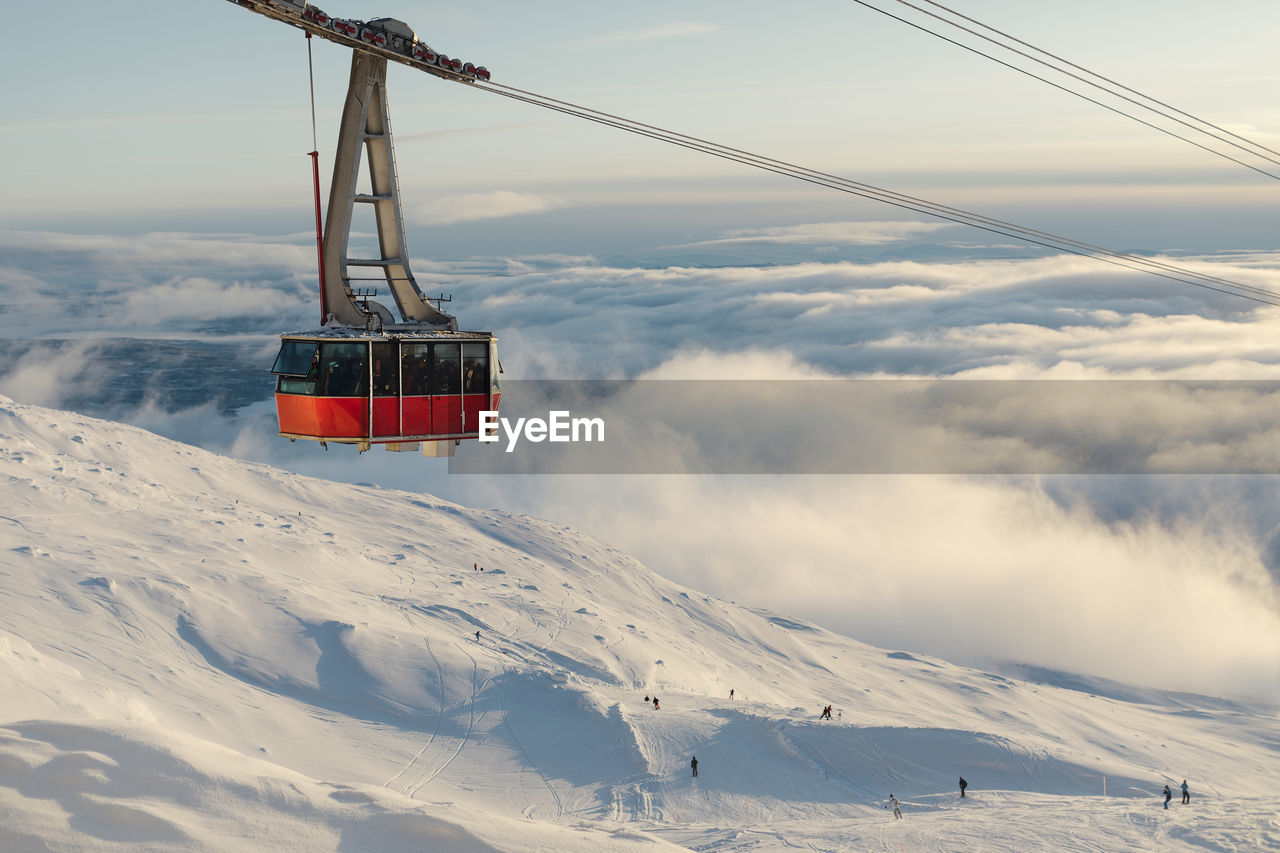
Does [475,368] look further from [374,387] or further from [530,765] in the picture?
[530,765]

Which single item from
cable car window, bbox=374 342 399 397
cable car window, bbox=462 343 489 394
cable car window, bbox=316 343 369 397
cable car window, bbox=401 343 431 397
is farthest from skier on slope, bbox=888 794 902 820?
cable car window, bbox=316 343 369 397

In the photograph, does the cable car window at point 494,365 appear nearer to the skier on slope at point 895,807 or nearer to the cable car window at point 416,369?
the cable car window at point 416,369

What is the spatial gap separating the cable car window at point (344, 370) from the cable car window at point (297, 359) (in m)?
0.30

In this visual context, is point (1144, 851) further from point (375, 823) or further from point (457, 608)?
point (457, 608)

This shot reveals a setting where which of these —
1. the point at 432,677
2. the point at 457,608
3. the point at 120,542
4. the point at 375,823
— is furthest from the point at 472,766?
the point at 120,542

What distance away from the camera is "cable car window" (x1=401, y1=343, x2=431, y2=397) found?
76.3ft

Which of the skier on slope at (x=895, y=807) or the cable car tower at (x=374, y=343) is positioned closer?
the cable car tower at (x=374, y=343)

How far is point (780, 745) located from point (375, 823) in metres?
30.5

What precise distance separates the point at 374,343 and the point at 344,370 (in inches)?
38.1

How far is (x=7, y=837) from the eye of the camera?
29.5m

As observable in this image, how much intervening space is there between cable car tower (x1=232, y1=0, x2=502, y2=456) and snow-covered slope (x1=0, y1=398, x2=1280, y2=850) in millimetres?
17000

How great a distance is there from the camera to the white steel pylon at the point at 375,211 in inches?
904

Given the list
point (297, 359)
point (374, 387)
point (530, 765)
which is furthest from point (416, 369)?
point (530, 765)

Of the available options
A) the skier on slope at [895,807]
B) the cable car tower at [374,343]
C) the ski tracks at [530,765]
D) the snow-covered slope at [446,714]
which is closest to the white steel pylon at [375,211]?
the cable car tower at [374,343]
